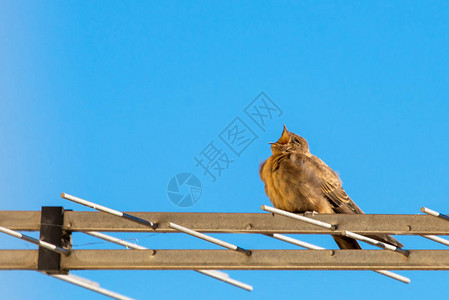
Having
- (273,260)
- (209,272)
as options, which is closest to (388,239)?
(273,260)

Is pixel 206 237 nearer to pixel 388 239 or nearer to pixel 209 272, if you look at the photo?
pixel 209 272

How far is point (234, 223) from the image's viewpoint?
4.65m

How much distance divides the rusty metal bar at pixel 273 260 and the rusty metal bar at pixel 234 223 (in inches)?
6.5

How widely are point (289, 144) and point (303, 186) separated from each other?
3.74ft

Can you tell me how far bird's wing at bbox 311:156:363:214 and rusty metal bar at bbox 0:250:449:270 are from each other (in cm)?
231

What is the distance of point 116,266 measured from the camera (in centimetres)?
459

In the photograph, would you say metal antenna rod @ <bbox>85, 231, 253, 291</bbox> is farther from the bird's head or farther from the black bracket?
the bird's head

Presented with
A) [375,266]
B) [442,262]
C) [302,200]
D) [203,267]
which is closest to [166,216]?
[203,267]

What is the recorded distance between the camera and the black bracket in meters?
4.59

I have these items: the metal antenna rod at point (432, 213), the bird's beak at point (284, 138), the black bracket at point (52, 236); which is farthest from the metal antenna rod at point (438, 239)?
the bird's beak at point (284, 138)

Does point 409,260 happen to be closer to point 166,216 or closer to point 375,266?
point 375,266

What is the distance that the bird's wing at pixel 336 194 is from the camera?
6934 mm

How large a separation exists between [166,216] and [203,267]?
437 millimetres

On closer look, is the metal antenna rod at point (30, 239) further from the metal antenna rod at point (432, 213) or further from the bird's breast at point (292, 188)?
the bird's breast at point (292, 188)
